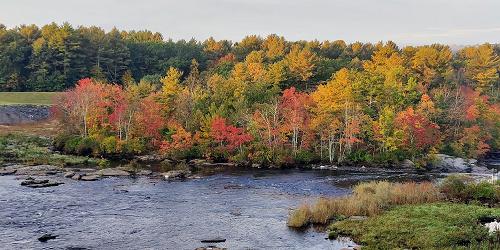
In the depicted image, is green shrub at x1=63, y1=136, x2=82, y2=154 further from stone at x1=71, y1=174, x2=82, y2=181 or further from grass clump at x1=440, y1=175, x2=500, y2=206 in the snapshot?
grass clump at x1=440, y1=175, x2=500, y2=206

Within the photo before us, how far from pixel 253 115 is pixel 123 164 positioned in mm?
18854

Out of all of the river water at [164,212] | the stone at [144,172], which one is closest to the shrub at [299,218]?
the river water at [164,212]

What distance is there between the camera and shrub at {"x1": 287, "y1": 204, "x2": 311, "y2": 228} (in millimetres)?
34469

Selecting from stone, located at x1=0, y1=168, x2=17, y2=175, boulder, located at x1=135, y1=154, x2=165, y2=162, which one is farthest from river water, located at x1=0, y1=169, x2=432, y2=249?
boulder, located at x1=135, y1=154, x2=165, y2=162

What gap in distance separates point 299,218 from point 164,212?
10927mm

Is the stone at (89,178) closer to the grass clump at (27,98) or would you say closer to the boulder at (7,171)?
the boulder at (7,171)

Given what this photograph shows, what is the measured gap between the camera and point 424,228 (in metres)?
31.5

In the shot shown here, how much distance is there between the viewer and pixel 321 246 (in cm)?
3025

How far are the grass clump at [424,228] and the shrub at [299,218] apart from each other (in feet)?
6.60

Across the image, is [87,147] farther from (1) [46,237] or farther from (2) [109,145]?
(1) [46,237]

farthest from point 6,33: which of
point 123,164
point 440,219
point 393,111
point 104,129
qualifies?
point 440,219

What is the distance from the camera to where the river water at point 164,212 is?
3119 cm

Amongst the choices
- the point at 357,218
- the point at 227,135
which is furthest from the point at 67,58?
the point at 357,218

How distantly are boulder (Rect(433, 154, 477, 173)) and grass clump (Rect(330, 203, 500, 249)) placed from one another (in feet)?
98.5
